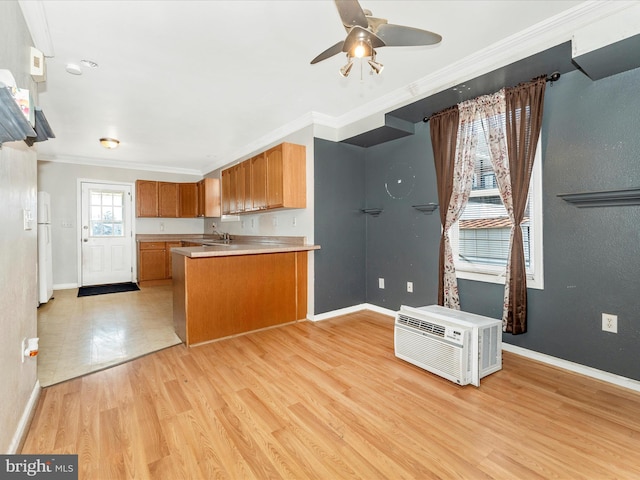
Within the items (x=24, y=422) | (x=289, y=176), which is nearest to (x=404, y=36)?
(x=289, y=176)

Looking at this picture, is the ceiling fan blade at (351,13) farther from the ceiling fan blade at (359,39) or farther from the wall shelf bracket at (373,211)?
the wall shelf bracket at (373,211)

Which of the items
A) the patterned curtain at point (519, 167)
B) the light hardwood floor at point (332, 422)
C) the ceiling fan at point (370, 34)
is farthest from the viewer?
the patterned curtain at point (519, 167)

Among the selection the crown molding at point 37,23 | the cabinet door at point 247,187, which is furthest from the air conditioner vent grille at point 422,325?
the crown molding at point 37,23

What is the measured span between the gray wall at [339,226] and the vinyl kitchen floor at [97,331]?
1.85 meters

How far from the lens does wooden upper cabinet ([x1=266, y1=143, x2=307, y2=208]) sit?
3.74 m

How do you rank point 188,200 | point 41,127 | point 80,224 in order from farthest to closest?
point 188,200 → point 80,224 → point 41,127

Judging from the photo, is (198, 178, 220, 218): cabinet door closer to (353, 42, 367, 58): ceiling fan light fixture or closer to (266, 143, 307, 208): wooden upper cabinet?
(266, 143, 307, 208): wooden upper cabinet

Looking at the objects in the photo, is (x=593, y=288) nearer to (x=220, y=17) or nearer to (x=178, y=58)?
(x=220, y=17)

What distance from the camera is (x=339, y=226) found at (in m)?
4.00

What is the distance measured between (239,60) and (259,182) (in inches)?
74.9

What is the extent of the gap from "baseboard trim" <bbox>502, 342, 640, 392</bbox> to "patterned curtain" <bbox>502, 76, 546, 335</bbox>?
0.80ft

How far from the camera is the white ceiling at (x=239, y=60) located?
6.54 feet

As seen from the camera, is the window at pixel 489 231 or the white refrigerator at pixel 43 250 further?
the white refrigerator at pixel 43 250

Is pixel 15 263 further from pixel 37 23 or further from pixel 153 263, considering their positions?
pixel 153 263
